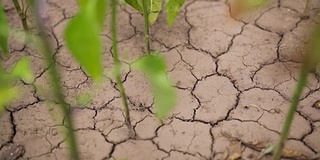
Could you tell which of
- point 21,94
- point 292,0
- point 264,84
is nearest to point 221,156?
point 264,84

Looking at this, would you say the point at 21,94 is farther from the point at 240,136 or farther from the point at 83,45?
the point at 83,45

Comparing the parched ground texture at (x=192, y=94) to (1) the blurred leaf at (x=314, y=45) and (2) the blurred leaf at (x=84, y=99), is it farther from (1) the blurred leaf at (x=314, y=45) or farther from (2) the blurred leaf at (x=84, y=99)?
(1) the blurred leaf at (x=314, y=45)

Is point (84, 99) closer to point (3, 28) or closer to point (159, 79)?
point (3, 28)

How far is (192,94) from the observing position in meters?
1.61

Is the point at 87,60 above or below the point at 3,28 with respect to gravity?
below

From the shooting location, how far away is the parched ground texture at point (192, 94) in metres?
1.43

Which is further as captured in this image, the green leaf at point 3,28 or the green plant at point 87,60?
the green leaf at point 3,28

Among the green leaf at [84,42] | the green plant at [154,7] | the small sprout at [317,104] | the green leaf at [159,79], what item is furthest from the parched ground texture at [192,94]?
the green leaf at [84,42]

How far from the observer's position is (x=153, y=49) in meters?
1.77

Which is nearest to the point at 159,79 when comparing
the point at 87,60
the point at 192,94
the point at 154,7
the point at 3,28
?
the point at 87,60

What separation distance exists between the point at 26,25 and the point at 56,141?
52 cm

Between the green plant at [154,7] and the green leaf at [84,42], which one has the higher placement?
the green plant at [154,7]

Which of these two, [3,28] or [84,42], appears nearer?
[84,42]

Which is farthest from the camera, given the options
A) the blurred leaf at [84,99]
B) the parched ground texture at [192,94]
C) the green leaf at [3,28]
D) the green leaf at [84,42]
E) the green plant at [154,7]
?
the blurred leaf at [84,99]
